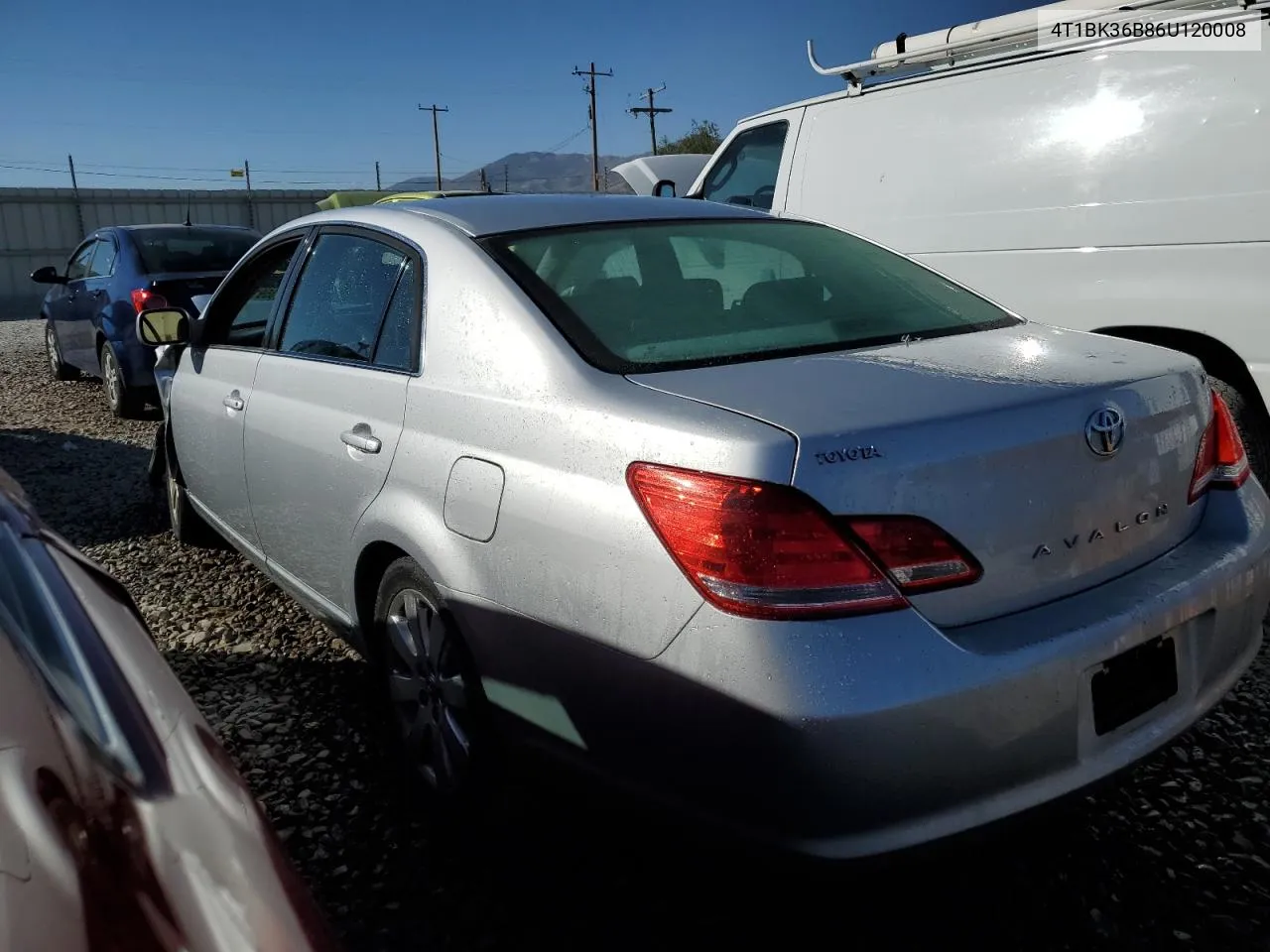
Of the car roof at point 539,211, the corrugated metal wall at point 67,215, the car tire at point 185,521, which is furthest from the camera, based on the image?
the corrugated metal wall at point 67,215

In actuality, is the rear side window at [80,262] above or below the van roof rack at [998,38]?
below

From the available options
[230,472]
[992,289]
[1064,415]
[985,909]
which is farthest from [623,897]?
[992,289]

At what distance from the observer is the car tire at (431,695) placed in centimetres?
237

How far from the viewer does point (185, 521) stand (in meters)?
4.82

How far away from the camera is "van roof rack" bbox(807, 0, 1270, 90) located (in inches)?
158

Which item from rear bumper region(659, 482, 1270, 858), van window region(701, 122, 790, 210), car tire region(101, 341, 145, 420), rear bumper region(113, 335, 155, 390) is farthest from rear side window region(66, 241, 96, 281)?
rear bumper region(659, 482, 1270, 858)

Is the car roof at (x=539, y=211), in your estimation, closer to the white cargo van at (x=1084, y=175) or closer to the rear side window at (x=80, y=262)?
the white cargo van at (x=1084, y=175)

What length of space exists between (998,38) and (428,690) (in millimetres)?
4022

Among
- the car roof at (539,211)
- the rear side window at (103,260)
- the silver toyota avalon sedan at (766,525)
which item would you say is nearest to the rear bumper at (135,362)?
the rear side window at (103,260)

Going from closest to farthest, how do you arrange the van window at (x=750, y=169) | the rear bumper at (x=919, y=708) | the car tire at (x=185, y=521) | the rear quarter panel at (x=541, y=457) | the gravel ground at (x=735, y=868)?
1. the rear bumper at (x=919, y=708)
2. the rear quarter panel at (x=541, y=457)
3. the gravel ground at (x=735, y=868)
4. the car tire at (x=185, y=521)
5. the van window at (x=750, y=169)

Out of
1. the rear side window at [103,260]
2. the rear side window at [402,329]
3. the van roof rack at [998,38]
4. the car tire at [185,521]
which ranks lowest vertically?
the car tire at [185,521]

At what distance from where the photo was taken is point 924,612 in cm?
176

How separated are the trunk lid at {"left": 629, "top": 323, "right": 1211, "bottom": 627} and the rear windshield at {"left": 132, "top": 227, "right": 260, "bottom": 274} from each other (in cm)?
712

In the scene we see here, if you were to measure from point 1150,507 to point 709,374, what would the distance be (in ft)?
3.02
